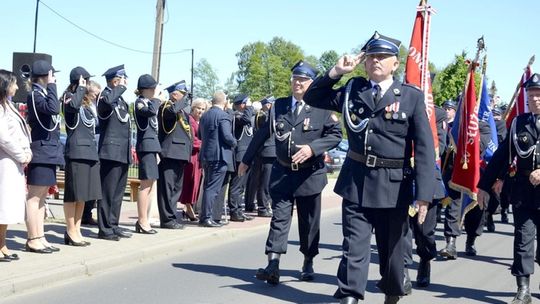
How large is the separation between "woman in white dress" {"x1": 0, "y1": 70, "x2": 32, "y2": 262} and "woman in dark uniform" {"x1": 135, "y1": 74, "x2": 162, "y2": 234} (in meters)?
2.55

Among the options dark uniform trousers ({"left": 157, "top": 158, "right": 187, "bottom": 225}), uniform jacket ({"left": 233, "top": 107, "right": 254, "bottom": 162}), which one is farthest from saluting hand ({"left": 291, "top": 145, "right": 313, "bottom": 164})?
uniform jacket ({"left": 233, "top": 107, "right": 254, "bottom": 162})

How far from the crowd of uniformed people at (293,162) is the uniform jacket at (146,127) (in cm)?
2

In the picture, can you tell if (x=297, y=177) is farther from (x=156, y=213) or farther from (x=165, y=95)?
(x=156, y=213)

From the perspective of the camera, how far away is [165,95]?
11.3m

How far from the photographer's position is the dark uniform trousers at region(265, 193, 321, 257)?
773 centimetres

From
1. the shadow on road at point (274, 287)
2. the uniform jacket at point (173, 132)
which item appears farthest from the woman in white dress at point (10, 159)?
the uniform jacket at point (173, 132)

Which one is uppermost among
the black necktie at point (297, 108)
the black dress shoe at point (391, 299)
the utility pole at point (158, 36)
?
the utility pole at point (158, 36)

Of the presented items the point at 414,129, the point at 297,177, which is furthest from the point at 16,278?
the point at 414,129

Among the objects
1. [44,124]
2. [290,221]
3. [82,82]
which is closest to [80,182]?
[44,124]

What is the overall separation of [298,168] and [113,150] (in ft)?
9.99

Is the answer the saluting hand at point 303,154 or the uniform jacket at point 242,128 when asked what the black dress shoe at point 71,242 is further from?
the uniform jacket at point 242,128

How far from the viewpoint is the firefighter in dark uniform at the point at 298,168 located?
7742 millimetres

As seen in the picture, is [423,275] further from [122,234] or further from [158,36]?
[158,36]

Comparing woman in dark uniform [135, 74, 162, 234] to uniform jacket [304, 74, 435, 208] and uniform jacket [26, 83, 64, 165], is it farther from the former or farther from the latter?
uniform jacket [304, 74, 435, 208]
